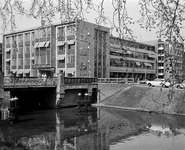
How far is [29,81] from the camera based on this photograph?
31234 mm

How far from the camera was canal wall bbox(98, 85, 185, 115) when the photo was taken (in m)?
31.3

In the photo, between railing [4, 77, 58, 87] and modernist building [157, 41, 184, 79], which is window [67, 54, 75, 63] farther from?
modernist building [157, 41, 184, 79]

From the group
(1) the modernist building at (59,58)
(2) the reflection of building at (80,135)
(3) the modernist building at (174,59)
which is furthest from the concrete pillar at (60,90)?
(3) the modernist building at (174,59)

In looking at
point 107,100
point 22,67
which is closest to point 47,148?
point 107,100

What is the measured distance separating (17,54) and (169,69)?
60.3 m

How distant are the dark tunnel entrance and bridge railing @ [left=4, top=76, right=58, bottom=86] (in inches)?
61.1

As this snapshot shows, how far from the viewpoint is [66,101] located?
36656 mm

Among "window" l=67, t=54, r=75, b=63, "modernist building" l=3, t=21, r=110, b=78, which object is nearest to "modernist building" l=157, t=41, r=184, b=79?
"modernist building" l=3, t=21, r=110, b=78

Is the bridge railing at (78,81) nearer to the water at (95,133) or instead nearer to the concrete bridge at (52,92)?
the concrete bridge at (52,92)

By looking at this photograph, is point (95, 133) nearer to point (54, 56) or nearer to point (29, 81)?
point (29, 81)

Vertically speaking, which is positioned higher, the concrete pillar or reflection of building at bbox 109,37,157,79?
reflection of building at bbox 109,37,157,79

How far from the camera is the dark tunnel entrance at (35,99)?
35.6m

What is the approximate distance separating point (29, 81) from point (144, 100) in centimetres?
1588

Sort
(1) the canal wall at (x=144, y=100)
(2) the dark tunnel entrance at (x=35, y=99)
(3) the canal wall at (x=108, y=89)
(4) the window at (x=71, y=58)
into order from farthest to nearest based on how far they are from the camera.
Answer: (4) the window at (x=71, y=58)
(3) the canal wall at (x=108, y=89)
(2) the dark tunnel entrance at (x=35, y=99)
(1) the canal wall at (x=144, y=100)
